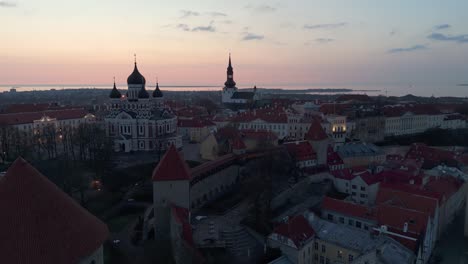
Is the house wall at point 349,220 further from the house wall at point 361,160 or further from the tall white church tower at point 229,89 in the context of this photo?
the tall white church tower at point 229,89

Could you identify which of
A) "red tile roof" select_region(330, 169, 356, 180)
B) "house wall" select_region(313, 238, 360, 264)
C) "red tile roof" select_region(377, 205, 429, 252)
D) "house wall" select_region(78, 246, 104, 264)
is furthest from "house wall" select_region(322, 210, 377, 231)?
"house wall" select_region(78, 246, 104, 264)

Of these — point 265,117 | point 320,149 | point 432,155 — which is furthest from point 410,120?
point 320,149

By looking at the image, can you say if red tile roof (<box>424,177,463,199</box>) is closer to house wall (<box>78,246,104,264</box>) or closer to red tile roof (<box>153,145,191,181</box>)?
red tile roof (<box>153,145,191,181</box>)

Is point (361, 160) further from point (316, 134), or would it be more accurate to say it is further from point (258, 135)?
point (258, 135)

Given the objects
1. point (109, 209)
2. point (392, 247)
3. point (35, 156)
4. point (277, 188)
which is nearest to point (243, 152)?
point (277, 188)

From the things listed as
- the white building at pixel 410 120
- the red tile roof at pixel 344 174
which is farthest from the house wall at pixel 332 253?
the white building at pixel 410 120
